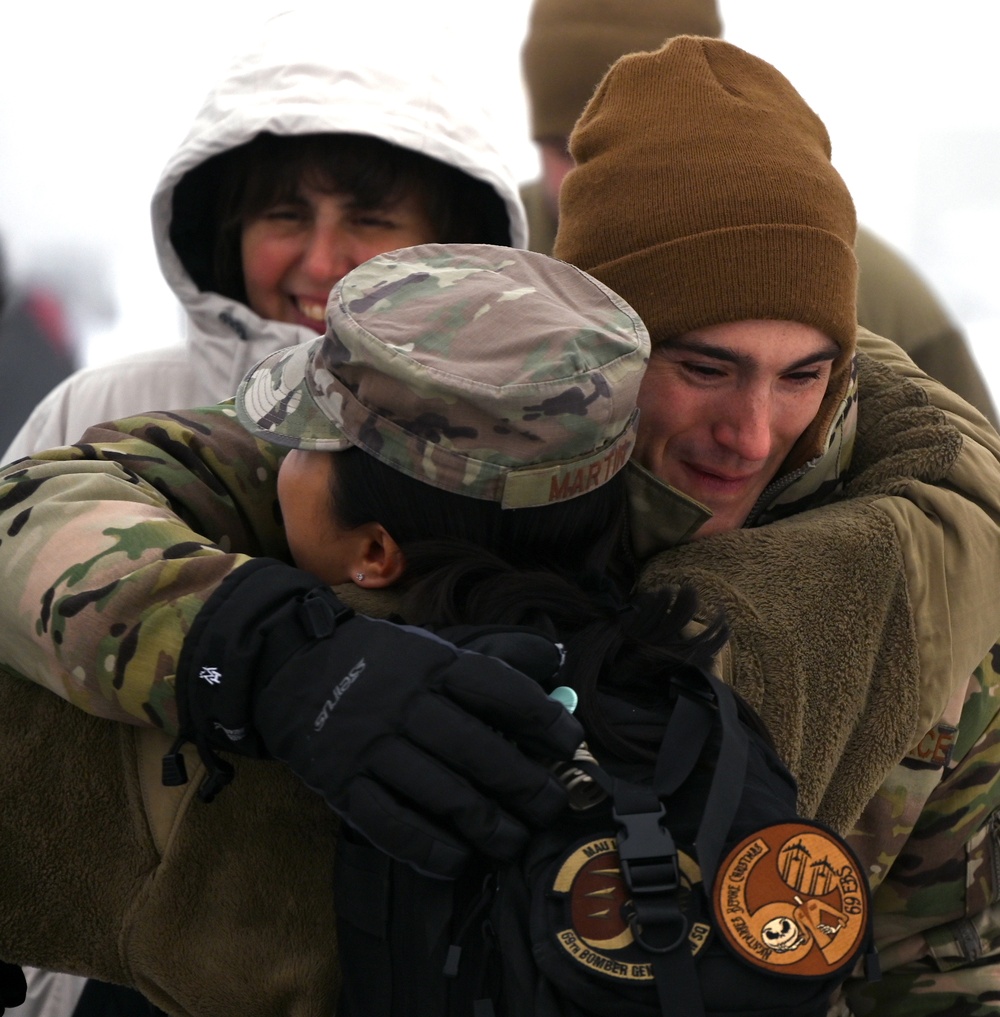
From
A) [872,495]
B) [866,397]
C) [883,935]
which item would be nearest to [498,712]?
[872,495]

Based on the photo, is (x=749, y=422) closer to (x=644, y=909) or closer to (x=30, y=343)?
(x=644, y=909)

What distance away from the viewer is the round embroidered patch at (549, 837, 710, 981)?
918 millimetres

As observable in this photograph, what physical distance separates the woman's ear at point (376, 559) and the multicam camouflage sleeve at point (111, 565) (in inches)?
4.4

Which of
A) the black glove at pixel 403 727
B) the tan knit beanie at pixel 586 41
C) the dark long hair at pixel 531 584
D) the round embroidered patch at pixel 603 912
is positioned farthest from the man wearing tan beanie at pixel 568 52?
the round embroidered patch at pixel 603 912

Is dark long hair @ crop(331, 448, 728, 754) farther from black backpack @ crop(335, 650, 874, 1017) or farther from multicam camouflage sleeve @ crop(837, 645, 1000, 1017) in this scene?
multicam camouflage sleeve @ crop(837, 645, 1000, 1017)

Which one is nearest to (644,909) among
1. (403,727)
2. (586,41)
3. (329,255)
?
(403,727)

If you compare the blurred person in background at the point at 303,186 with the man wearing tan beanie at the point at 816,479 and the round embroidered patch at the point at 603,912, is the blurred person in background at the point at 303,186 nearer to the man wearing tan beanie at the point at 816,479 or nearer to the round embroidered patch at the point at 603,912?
the man wearing tan beanie at the point at 816,479

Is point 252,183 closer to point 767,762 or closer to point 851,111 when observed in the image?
point 767,762

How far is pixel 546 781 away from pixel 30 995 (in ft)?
4.31

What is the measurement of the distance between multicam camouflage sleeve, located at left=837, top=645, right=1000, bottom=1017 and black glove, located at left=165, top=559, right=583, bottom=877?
59 cm

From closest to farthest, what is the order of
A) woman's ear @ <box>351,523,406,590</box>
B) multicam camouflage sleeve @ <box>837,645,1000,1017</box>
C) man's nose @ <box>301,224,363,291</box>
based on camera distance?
woman's ear @ <box>351,523,406,590</box>, multicam camouflage sleeve @ <box>837,645,1000,1017</box>, man's nose @ <box>301,224,363,291</box>

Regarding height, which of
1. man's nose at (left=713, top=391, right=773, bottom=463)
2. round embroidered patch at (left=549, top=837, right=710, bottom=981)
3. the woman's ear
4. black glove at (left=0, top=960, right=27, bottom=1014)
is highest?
the woman's ear

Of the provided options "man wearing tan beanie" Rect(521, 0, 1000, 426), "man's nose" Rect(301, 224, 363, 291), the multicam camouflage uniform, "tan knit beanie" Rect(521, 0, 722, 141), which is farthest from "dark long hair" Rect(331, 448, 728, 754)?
"tan knit beanie" Rect(521, 0, 722, 141)

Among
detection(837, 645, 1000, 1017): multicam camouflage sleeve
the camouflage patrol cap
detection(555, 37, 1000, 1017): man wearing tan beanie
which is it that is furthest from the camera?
detection(837, 645, 1000, 1017): multicam camouflage sleeve
